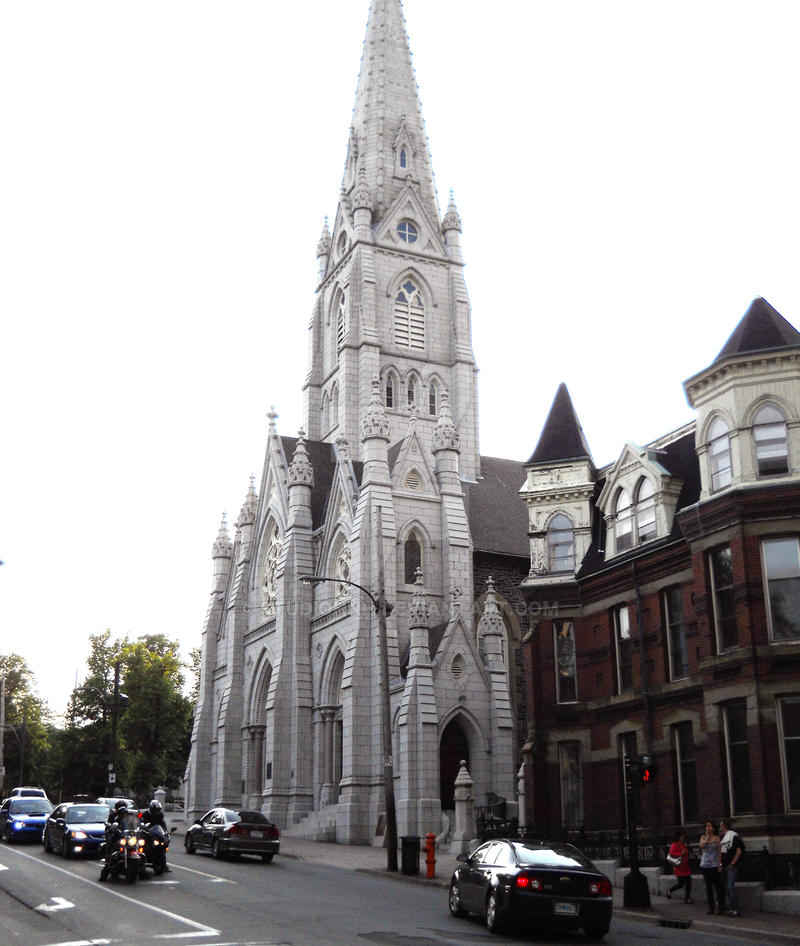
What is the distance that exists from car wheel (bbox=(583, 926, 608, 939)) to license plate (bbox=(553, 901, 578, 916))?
36cm

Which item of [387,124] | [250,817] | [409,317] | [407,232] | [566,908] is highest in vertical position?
[387,124]

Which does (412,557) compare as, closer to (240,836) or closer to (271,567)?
(271,567)

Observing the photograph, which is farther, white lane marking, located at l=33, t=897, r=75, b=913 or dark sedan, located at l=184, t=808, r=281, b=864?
dark sedan, located at l=184, t=808, r=281, b=864

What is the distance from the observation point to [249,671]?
51.0 m

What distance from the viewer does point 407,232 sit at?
58844 mm

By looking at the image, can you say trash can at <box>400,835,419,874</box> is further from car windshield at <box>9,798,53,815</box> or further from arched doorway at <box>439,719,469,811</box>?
car windshield at <box>9,798,53,815</box>

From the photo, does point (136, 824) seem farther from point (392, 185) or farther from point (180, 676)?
point (180, 676)

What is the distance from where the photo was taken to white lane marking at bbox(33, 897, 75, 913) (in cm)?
1653

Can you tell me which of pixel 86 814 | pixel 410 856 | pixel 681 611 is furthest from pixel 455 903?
pixel 86 814

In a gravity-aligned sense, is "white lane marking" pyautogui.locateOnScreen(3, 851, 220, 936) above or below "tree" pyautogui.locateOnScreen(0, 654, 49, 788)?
below

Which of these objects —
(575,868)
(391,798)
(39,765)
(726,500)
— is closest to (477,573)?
(391,798)

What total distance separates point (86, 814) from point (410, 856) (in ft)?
28.6

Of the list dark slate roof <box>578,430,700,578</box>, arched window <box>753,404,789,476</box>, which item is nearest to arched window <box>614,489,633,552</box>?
dark slate roof <box>578,430,700,578</box>

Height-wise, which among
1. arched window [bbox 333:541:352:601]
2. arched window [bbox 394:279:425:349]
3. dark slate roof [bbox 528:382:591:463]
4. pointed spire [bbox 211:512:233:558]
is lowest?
arched window [bbox 333:541:352:601]
